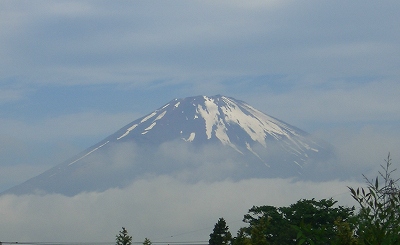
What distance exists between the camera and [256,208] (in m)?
71.7

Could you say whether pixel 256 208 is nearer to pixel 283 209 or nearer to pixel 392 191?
pixel 283 209

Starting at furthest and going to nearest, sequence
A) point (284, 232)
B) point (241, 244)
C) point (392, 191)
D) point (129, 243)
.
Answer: point (284, 232), point (129, 243), point (241, 244), point (392, 191)

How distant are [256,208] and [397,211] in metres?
57.2

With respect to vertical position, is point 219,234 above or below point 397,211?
above

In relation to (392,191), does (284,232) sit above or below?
above

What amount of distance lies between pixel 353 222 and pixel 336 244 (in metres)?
0.73

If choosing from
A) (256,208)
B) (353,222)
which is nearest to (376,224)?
(353,222)

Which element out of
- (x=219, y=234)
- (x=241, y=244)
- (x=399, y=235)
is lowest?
(x=399, y=235)

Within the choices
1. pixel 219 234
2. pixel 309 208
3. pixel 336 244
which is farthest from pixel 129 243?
pixel 336 244

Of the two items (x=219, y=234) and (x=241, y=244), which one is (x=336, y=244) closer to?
(x=241, y=244)

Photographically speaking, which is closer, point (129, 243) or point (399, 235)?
point (399, 235)

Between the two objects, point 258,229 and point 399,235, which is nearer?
point 399,235

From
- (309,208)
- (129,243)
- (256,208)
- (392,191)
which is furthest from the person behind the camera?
(256,208)

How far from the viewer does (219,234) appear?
63.9 metres
